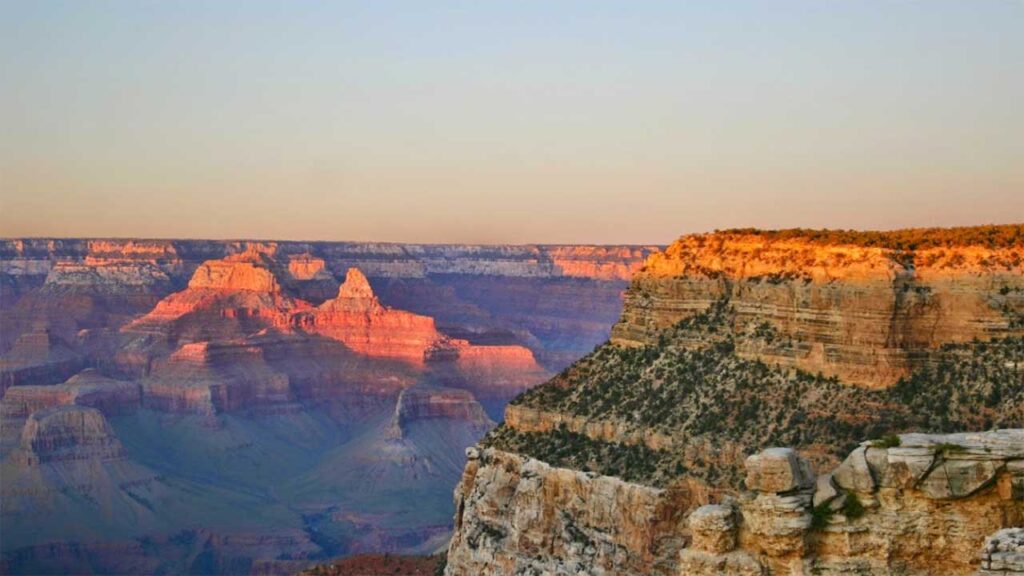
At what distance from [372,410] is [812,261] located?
11165 centimetres

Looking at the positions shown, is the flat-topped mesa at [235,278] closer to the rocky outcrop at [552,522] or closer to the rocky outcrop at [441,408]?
the rocky outcrop at [441,408]

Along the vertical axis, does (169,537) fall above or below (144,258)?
below

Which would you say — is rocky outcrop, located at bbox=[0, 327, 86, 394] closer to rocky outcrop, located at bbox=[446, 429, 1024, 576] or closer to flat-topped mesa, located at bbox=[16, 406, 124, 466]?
flat-topped mesa, located at bbox=[16, 406, 124, 466]

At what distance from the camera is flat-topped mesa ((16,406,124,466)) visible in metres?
122

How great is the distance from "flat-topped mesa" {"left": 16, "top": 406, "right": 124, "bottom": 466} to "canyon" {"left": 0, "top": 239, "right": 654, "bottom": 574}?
0.15 meters

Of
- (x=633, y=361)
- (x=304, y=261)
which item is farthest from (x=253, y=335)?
(x=633, y=361)

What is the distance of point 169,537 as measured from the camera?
371 feet

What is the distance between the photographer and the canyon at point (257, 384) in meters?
114

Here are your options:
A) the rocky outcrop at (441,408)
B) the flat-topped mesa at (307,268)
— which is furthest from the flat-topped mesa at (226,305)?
the rocky outcrop at (441,408)

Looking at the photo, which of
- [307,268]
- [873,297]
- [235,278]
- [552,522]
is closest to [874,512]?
[873,297]

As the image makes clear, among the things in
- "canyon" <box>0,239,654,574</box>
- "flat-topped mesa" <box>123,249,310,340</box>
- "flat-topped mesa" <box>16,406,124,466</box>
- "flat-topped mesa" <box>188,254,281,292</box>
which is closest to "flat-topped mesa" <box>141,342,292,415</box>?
"canyon" <box>0,239,654,574</box>

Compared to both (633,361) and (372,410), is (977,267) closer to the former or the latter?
(633,361)

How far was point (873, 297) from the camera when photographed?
39531 millimetres

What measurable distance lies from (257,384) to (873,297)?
4412 inches
